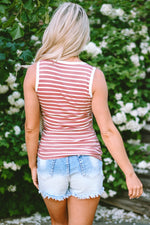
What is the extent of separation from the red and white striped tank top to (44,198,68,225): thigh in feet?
0.91

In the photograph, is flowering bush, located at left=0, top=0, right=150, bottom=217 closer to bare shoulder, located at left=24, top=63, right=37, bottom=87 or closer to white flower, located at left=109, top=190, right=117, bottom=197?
white flower, located at left=109, top=190, right=117, bottom=197

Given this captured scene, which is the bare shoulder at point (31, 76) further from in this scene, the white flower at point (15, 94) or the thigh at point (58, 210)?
the white flower at point (15, 94)

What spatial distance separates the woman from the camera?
1547 millimetres

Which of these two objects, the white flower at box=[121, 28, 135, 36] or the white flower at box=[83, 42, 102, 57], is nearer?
the white flower at box=[83, 42, 102, 57]

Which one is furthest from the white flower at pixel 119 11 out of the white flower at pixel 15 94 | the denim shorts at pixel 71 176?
the denim shorts at pixel 71 176

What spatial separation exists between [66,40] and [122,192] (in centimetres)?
270

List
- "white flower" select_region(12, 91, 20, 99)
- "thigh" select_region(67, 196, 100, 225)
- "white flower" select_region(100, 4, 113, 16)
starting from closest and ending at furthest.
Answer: "thigh" select_region(67, 196, 100, 225), "white flower" select_region(12, 91, 20, 99), "white flower" select_region(100, 4, 113, 16)

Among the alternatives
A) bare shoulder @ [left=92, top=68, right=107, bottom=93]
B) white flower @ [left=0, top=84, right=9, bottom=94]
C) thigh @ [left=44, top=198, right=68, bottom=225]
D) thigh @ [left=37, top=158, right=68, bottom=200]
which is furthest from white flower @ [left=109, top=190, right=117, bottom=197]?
bare shoulder @ [left=92, top=68, right=107, bottom=93]

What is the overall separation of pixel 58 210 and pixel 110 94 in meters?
2.11

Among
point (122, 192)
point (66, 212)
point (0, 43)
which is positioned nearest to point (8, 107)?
point (0, 43)

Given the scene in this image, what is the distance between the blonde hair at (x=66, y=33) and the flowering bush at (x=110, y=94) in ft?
5.21

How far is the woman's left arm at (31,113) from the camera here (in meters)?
1.58

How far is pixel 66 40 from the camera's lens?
5.08 feet

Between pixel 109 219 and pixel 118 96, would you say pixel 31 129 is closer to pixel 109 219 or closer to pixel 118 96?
pixel 118 96
